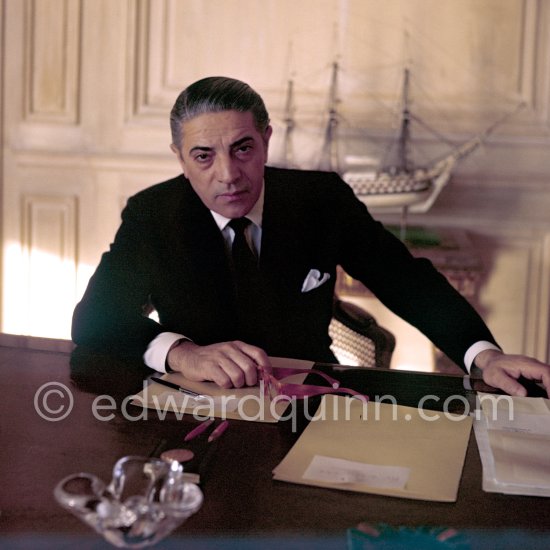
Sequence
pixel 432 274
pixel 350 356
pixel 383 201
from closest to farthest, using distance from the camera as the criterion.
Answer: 1. pixel 432 274
2. pixel 350 356
3. pixel 383 201

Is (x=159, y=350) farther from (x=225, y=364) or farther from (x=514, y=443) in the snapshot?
(x=514, y=443)

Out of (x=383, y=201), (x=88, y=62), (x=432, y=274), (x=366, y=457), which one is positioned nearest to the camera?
(x=366, y=457)

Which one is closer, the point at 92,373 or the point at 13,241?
the point at 92,373

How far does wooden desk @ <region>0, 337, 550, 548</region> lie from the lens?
101cm

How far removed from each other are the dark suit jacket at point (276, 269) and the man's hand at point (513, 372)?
0.95 feet

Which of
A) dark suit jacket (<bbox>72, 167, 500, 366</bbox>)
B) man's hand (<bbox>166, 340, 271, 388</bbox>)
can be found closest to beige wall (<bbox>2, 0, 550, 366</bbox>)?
dark suit jacket (<bbox>72, 167, 500, 366</bbox>)

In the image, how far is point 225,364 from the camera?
1.60 meters

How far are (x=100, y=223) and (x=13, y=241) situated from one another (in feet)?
1.55

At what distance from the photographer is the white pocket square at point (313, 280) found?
2.28 meters

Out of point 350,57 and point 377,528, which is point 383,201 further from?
point 377,528

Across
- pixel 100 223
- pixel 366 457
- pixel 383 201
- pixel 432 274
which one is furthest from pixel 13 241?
pixel 366 457

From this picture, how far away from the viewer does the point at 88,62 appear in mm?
4051
